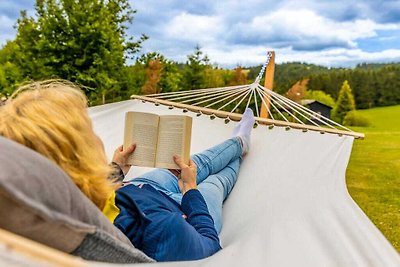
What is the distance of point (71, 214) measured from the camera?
59 cm

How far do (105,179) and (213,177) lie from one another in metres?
0.95

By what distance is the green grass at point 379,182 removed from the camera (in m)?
2.93

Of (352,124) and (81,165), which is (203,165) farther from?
(352,124)

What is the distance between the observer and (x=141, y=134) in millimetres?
1415

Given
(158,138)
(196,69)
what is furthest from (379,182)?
(196,69)

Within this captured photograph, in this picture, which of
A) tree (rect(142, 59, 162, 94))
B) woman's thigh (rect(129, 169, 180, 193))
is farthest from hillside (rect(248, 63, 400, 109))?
woman's thigh (rect(129, 169, 180, 193))

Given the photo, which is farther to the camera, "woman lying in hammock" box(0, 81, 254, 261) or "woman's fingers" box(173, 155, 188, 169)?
"woman's fingers" box(173, 155, 188, 169)

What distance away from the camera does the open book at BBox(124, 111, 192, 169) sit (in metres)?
1.35

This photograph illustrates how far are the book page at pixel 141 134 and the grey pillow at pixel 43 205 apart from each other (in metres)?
A: 0.76

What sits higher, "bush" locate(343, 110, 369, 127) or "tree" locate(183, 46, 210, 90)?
"tree" locate(183, 46, 210, 90)

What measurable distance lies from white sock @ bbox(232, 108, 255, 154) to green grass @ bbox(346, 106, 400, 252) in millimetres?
1048

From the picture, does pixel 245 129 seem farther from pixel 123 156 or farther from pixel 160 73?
pixel 160 73

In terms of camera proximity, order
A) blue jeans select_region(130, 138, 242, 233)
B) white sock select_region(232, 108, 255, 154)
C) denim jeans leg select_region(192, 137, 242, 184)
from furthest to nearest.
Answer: white sock select_region(232, 108, 255, 154) < denim jeans leg select_region(192, 137, 242, 184) < blue jeans select_region(130, 138, 242, 233)

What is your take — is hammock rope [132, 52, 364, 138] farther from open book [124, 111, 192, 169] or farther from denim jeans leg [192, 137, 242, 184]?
open book [124, 111, 192, 169]
